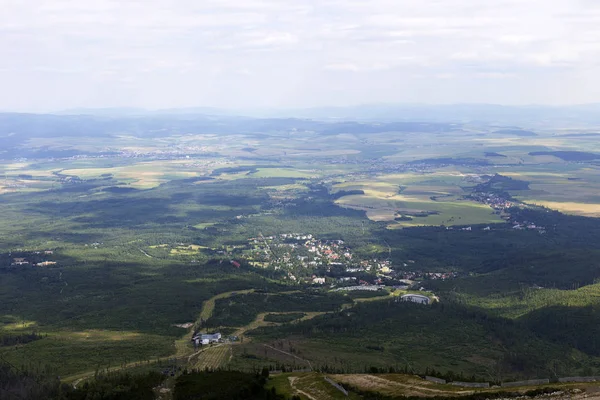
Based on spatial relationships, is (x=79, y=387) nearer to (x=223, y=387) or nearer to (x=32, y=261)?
(x=223, y=387)

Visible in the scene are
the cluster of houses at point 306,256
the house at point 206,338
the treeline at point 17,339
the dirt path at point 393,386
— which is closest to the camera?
the dirt path at point 393,386

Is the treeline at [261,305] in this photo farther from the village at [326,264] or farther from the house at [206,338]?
the village at [326,264]

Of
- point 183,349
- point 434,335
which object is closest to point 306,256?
point 434,335

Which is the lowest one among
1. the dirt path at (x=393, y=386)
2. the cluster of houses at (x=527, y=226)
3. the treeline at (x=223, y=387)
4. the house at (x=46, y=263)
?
the house at (x=46, y=263)

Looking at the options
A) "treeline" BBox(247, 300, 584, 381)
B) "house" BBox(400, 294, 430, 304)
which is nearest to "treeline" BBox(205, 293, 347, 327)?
"treeline" BBox(247, 300, 584, 381)

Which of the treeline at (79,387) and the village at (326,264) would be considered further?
the village at (326,264)

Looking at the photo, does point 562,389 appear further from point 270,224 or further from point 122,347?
point 270,224

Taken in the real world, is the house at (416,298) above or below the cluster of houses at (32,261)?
above

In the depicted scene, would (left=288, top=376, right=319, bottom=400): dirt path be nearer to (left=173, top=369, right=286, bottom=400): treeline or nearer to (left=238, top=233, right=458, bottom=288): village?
(left=173, top=369, right=286, bottom=400): treeline

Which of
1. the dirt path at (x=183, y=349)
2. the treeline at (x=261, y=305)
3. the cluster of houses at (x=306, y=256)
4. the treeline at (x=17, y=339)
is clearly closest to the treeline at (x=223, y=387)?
the dirt path at (x=183, y=349)
